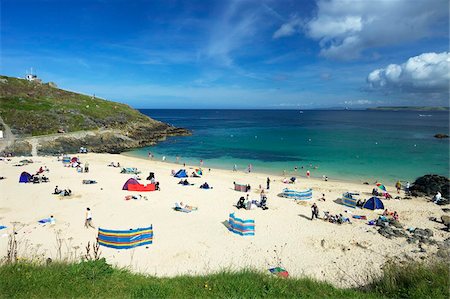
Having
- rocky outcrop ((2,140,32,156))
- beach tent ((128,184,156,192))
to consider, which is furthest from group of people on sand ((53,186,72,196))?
rocky outcrop ((2,140,32,156))

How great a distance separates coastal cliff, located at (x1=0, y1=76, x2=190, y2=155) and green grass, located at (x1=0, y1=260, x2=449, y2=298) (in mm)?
→ 45697

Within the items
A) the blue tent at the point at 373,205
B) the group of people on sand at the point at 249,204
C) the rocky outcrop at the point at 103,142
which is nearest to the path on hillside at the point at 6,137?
the rocky outcrop at the point at 103,142

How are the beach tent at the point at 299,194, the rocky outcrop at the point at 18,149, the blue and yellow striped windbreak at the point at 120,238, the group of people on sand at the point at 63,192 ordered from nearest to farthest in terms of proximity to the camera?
1. the blue and yellow striped windbreak at the point at 120,238
2. the group of people on sand at the point at 63,192
3. the beach tent at the point at 299,194
4. the rocky outcrop at the point at 18,149

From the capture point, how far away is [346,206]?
75.5 feet

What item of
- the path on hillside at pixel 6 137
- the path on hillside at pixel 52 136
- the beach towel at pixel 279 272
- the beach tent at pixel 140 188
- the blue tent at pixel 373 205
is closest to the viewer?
the beach towel at pixel 279 272

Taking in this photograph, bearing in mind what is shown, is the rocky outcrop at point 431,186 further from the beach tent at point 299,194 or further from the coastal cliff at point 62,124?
the coastal cliff at point 62,124

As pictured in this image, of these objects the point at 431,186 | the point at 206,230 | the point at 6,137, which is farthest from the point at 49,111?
the point at 431,186

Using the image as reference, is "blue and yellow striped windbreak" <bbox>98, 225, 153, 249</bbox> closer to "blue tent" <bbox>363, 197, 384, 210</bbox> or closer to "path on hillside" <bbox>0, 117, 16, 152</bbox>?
"blue tent" <bbox>363, 197, 384, 210</bbox>

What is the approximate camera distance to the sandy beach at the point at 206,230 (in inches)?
517

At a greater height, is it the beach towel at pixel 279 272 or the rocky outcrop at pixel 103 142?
the rocky outcrop at pixel 103 142

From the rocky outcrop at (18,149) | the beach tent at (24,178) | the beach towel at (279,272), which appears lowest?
the beach towel at (279,272)

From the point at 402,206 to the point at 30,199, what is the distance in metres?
28.2

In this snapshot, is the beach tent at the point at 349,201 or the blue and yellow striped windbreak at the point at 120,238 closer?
the blue and yellow striped windbreak at the point at 120,238

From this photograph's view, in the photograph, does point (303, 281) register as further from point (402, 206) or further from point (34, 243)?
point (402, 206)
